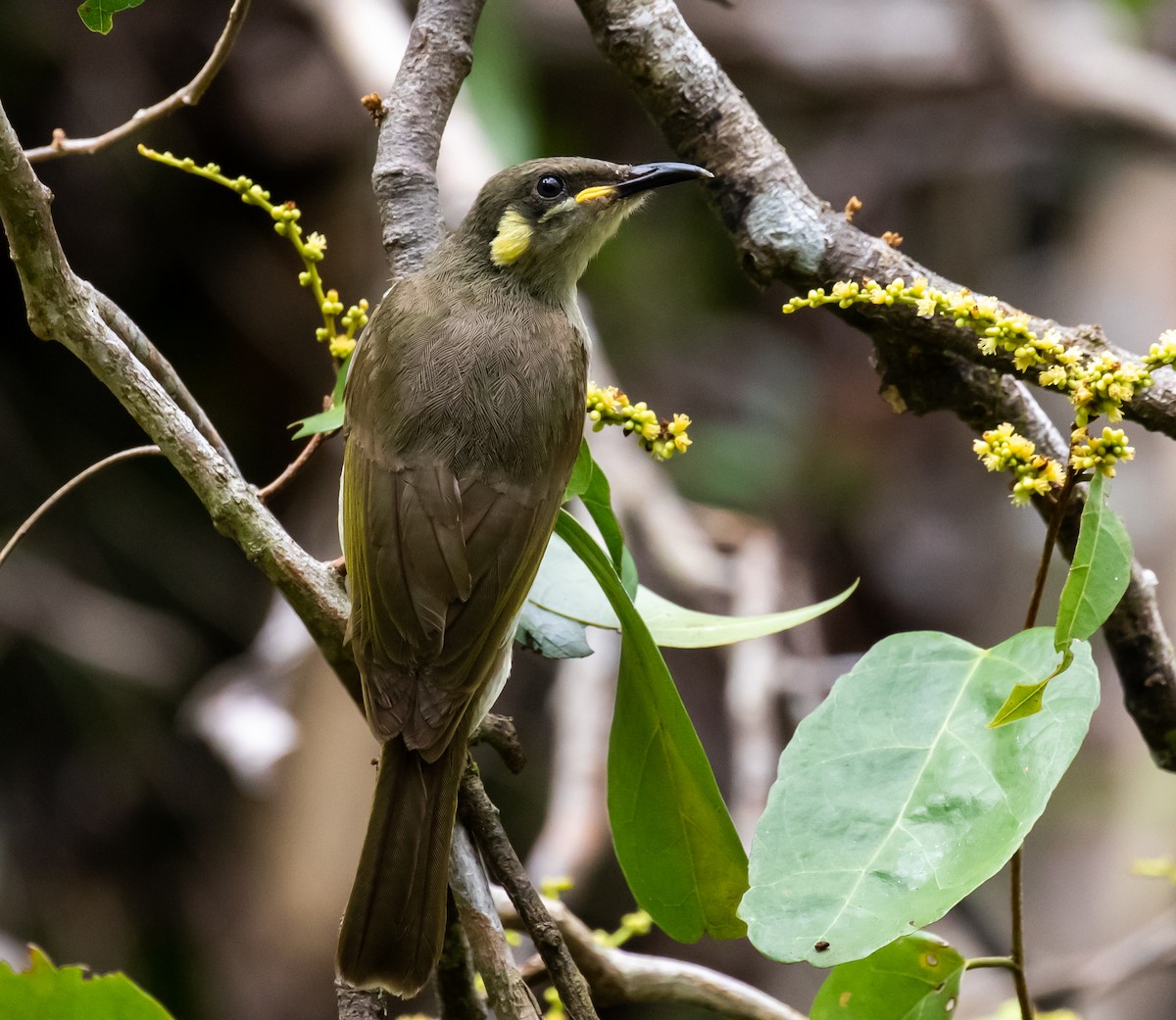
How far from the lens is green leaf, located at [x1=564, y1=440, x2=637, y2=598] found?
1990mm

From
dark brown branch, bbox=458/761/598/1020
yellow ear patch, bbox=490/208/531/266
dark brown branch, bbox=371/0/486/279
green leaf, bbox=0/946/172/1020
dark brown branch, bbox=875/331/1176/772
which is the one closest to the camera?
green leaf, bbox=0/946/172/1020

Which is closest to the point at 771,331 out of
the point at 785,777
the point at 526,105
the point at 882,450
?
the point at 882,450

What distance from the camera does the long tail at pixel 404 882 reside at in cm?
192

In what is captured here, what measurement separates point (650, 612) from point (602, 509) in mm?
187

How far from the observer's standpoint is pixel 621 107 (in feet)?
21.9

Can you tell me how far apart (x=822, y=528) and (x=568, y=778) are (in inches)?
139

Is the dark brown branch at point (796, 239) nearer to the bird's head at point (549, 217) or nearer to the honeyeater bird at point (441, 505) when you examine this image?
the honeyeater bird at point (441, 505)

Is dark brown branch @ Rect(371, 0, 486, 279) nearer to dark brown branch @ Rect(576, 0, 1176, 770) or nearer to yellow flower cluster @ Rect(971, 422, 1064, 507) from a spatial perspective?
dark brown branch @ Rect(576, 0, 1176, 770)

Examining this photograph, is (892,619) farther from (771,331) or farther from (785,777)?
(785,777)

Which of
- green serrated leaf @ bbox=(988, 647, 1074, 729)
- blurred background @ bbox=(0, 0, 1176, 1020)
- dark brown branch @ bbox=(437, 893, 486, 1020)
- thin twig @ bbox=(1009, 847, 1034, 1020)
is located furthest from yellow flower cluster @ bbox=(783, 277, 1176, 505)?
blurred background @ bbox=(0, 0, 1176, 1020)

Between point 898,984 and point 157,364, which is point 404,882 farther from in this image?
point 157,364

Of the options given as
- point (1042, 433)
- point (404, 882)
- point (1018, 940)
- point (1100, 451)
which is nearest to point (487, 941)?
point (404, 882)

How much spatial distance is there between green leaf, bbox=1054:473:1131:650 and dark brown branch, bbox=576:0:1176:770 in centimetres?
34

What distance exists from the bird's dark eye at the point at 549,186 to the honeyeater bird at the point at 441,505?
34mm
